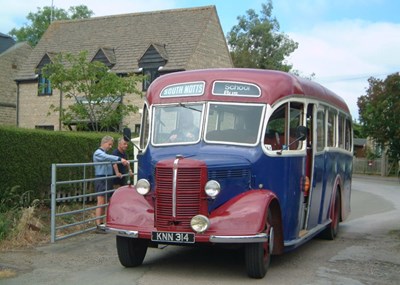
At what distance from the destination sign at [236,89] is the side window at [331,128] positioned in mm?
3045

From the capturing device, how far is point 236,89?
8391 mm

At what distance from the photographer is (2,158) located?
11891 millimetres

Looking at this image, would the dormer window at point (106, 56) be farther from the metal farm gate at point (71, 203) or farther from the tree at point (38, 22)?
the tree at point (38, 22)

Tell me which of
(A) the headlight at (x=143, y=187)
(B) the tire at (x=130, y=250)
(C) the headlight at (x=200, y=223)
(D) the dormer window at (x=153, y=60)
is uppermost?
(D) the dormer window at (x=153, y=60)

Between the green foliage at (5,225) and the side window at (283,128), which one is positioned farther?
the green foliage at (5,225)

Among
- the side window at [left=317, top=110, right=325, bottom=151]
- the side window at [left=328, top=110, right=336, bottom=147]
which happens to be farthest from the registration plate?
the side window at [left=328, top=110, right=336, bottom=147]

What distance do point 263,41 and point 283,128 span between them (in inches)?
1904

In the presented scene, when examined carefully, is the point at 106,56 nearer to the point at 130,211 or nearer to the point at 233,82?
the point at 233,82

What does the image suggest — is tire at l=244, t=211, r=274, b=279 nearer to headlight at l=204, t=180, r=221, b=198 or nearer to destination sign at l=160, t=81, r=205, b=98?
headlight at l=204, t=180, r=221, b=198

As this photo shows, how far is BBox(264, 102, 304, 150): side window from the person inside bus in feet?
3.22

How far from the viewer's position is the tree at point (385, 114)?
37.3 metres

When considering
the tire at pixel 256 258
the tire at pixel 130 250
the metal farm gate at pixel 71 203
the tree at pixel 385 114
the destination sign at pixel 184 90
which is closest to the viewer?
the tire at pixel 256 258

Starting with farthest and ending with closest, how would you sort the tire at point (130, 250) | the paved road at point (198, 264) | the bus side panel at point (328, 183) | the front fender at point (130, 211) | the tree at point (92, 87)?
the tree at point (92, 87) < the bus side panel at point (328, 183) < the tire at point (130, 250) < the front fender at point (130, 211) < the paved road at point (198, 264)

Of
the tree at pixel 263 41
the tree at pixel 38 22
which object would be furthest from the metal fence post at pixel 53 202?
the tree at pixel 38 22
